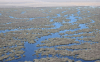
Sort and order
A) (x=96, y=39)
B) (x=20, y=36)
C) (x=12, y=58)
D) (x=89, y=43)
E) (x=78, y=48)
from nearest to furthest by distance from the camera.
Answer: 1. (x=12, y=58)
2. (x=78, y=48)
3. (x=89, y=43)
4. (x=96, y=39)
5. (x=20, y=36)

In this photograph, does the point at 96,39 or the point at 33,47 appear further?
the point at 96,39

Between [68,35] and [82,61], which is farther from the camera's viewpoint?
[68,35]

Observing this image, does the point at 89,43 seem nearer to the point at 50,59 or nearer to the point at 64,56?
the point at 64,56

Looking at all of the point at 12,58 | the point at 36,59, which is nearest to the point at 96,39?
the point at 36,59

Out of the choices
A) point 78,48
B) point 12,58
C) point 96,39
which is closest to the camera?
point 12,58

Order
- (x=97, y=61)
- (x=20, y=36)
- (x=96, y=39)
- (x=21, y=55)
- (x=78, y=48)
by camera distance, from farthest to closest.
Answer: (x=20, y=36) → (x=96, y=39) → (x=78, y=48) → (x=21, y=55) → (x=97, y=61)

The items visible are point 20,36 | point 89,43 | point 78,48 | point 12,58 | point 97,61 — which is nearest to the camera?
point 97,61

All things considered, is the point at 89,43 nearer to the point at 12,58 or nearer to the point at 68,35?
the point at 68,35

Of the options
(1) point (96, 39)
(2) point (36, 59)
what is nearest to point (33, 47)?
(2) point (36, 59)

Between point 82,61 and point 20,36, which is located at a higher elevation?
point 20,36
